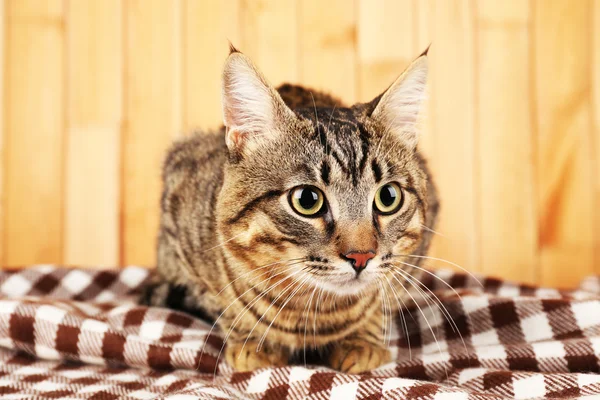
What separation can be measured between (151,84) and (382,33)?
0.78 metres

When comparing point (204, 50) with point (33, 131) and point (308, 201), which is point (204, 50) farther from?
point (308, 201)

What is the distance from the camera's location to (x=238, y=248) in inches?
40.0

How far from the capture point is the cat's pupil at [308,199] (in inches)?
37.9

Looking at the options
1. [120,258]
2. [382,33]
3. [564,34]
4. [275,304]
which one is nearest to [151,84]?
[120,258]

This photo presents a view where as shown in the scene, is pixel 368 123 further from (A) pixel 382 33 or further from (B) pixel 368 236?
(A) pixel 382 33

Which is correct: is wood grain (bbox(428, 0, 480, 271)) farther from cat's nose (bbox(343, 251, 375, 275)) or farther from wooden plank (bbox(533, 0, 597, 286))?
cat's nose (bbox(343, 251, 375, 275))

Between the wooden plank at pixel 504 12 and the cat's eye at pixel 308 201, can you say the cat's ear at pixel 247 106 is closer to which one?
Result: the cat's eye at pixel 308 201

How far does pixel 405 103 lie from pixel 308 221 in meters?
0.33

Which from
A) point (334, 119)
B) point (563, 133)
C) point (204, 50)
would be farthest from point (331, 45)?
point (334, 119)

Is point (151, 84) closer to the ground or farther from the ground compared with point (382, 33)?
closer to the ground

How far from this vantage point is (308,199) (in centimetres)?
96

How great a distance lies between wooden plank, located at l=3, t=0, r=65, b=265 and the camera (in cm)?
188

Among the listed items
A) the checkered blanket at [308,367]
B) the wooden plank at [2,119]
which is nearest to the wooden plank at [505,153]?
the checkered blanket at [308,367]

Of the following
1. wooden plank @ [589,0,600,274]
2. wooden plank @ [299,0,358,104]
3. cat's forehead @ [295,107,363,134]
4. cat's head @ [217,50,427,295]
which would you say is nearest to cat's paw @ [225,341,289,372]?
cat's head @ [217,50,427,295]
